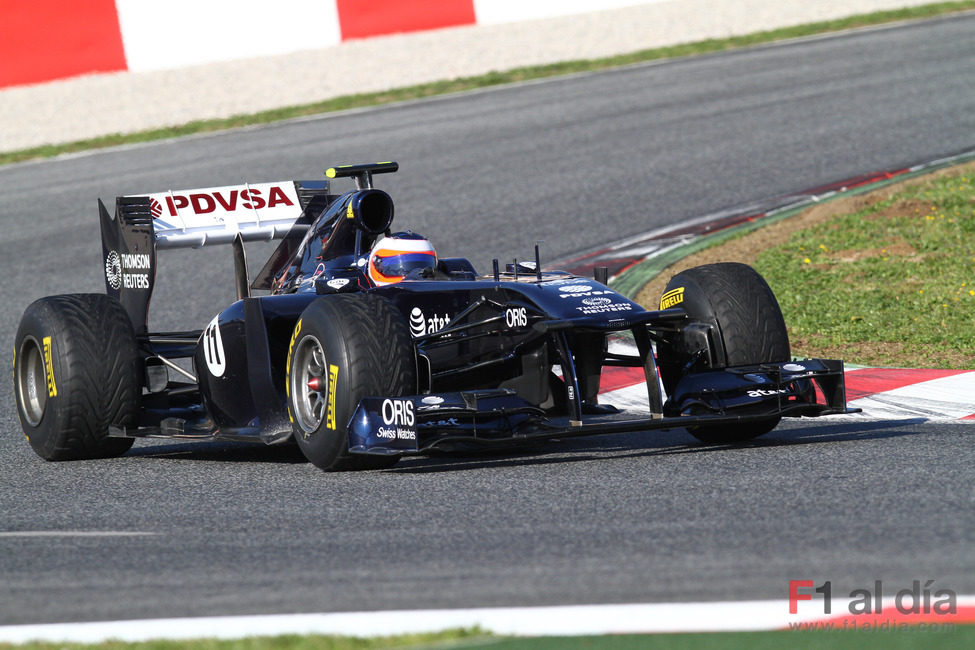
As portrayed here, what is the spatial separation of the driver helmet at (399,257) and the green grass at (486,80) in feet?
40.4

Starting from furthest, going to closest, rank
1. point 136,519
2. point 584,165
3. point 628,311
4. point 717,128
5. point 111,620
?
point 717,128
point 584,165
point 628,311
point 136,519
point 111,620

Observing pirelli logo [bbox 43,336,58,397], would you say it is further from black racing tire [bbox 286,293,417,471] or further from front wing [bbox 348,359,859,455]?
front wing [bbox 348,359,859,455]

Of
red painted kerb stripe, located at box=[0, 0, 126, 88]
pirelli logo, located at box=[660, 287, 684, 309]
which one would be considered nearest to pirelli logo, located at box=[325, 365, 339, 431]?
pirelli logo, located at box=[660, 287, 684, 309]

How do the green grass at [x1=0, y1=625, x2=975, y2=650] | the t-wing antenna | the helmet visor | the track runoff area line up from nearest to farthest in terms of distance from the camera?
the green grass at [x1=0, y1=625, x2=975, y2=650] < the track runoff area < the helmet visor < the t-wing antenna

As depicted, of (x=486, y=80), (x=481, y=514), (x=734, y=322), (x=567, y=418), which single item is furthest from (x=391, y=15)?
(x=481, y=514)

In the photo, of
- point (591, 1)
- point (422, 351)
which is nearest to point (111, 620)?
point (422, 351)

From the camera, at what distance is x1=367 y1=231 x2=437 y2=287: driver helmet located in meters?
7.31

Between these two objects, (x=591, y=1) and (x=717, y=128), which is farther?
(x=591, y=1)

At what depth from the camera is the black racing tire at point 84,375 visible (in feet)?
24.5

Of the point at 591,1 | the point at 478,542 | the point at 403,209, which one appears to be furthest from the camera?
the point at 591,1

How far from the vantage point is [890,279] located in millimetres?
10617

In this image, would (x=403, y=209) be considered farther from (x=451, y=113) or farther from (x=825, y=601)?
(x=825, y=601)

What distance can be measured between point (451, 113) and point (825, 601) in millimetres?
14915

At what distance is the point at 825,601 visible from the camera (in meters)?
4.03
